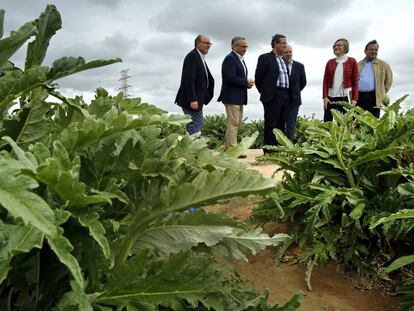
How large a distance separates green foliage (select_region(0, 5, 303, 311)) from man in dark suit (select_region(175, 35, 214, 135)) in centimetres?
552

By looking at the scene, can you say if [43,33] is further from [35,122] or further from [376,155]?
[376,155]

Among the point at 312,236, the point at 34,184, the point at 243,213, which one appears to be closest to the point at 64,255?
the point at 34,184

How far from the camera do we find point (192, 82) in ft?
22.6

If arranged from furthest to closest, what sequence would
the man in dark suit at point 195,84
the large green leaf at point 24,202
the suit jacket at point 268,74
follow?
the suit jacket at point 268,74 → the man in dark suit at point 195,84 → the large green leaf at point 24,202

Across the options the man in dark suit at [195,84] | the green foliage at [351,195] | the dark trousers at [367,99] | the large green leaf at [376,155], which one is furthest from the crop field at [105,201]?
the dark trousers at [367,99]

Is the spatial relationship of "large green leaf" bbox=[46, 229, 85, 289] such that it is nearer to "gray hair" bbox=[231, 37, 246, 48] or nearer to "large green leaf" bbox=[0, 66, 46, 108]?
"large green leaf" bbox=[0, 66, 46, 108]

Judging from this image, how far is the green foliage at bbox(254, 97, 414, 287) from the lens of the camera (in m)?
2.97

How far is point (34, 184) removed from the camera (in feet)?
2.70

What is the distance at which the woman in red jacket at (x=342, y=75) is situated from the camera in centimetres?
775

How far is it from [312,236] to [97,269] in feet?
7.26

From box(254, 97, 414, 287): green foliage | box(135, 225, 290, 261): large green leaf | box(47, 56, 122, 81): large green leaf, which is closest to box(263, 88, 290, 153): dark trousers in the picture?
box(254, 97, 414, 287): green foliage

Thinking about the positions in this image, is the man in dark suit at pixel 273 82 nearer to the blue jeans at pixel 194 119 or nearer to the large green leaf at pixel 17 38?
the blue jeans at pixel 194 119

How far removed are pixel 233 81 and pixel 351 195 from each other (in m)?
4.66

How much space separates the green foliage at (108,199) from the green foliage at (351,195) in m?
1.73
